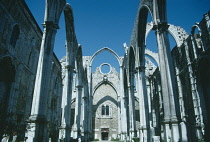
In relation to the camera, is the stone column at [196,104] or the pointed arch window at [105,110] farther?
the pointed arch window at [105,110]

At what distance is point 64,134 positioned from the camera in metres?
10.8

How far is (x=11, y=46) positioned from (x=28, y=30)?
2.97 m

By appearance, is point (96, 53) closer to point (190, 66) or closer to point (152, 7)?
point (190, 66)

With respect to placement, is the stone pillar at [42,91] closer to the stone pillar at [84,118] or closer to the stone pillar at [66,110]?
the stone pillar at [66,110]

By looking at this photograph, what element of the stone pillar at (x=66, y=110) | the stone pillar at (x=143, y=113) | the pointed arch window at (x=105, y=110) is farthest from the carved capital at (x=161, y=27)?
the pointed arch window at (x=105, y=110)

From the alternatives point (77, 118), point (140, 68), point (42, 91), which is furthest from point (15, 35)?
point (140, 68)

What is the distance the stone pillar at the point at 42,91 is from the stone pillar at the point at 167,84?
5.37 m

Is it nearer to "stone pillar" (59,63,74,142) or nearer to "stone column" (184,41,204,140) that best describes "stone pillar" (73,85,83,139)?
"stone pillar" (59,63,74,142)

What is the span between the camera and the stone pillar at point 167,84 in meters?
7.04

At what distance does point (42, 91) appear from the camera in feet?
24.9

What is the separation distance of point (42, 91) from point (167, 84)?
231 inches

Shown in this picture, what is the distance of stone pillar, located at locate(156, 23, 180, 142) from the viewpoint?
23.1 feet

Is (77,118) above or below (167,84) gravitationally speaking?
below

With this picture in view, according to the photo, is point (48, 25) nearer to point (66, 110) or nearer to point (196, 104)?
point (66, 110)
